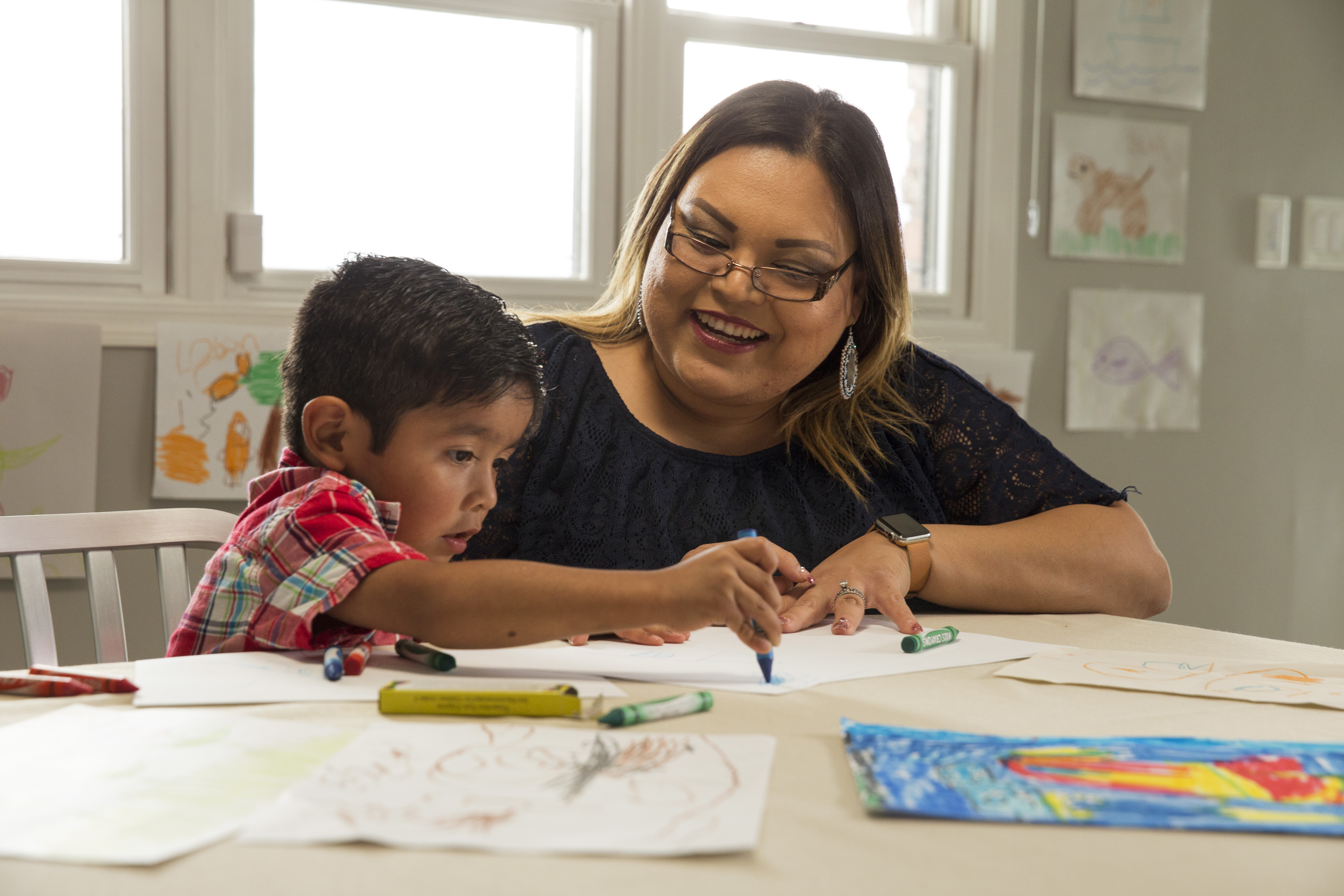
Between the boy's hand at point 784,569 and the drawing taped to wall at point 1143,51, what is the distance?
1.81 meters

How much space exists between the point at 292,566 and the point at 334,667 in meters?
0.11

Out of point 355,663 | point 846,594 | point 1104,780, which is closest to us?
point 1104,780

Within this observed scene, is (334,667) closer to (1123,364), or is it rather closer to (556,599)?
(556,599)

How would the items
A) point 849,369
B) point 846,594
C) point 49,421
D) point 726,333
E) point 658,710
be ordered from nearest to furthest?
point 658,710 → point 846,594 → point 726,333 → point 849,369 → point 49,421

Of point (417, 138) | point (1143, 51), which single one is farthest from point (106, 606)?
point (1143, 51)

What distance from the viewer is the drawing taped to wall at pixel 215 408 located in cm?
195

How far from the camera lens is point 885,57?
251 cm

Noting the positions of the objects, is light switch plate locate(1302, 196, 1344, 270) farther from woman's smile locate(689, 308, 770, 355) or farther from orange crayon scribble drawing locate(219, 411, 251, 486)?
orange crayon scribble drawing locate(219, 411, 251, 486)

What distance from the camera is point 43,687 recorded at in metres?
0.72

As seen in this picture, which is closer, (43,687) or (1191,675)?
(43,687)

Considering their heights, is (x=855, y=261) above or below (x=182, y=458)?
above

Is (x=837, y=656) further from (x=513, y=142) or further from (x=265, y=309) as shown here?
(x=513, y=142)

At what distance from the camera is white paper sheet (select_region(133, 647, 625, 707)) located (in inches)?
27.8

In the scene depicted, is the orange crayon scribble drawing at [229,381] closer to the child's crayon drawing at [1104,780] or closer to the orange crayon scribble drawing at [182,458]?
the orange crayon scribble drawing at [182,458]
